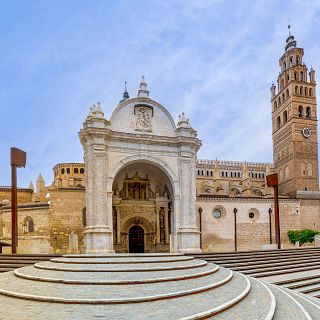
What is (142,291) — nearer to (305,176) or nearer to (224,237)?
(224,237)

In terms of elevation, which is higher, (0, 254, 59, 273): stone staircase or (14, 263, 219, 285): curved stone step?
(14, 263, 219, 285): curved stone step

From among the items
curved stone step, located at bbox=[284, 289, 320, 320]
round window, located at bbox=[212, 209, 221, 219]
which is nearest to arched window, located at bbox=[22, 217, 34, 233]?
round window, located at bbox=[212, 209, 221, 219]

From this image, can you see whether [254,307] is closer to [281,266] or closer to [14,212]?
[281,266]

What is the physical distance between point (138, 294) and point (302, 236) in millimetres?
30574

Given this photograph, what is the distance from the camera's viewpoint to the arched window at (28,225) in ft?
102

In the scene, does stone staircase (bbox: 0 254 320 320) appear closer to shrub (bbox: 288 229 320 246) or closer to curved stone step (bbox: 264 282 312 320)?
curved stone step (bbox: 264 282 312 320)

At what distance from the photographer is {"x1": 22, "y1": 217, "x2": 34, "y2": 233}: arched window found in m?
30.9

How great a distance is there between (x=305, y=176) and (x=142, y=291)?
47.2 meters

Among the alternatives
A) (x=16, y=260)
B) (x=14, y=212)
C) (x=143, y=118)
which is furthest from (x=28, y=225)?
(x=16, y=260)

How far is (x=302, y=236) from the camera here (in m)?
35.7

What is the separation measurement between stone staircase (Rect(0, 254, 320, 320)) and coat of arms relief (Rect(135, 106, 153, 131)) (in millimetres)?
12749

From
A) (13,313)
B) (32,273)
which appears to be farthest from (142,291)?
(32,273)

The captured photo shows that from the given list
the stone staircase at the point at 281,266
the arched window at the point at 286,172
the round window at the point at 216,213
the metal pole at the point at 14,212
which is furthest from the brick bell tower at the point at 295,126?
the metal pole at the point at 14,212

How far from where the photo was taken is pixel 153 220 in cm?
2739
